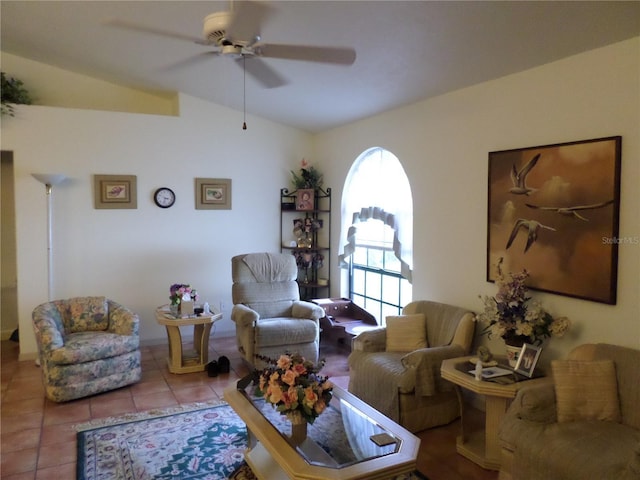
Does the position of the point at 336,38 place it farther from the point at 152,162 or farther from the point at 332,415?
the point at 152,162

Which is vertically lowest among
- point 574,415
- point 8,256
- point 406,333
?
point 574,415

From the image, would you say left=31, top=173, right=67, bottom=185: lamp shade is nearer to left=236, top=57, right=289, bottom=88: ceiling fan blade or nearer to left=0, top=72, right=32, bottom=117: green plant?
left=0, top=72, right=32, bottom=117: green plant

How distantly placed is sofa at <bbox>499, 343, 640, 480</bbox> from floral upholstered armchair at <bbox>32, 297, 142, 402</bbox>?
10.2 ft

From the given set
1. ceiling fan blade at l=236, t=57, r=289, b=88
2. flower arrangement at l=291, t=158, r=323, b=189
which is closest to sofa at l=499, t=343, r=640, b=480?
ceiling fan blade at l=236, t=57, r=289, b=88

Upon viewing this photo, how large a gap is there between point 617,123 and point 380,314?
3018mm

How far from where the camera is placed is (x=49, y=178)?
181 inches

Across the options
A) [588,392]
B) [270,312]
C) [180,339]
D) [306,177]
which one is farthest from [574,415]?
[306,177]

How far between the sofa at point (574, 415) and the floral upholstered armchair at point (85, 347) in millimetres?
3102

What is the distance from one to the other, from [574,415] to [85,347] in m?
3.55

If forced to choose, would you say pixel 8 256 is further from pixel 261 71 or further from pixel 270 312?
pixel 261 71

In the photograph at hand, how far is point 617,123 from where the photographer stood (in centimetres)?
269

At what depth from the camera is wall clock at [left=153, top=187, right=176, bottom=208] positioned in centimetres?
543

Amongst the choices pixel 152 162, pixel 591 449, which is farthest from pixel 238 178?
pixel 591 449

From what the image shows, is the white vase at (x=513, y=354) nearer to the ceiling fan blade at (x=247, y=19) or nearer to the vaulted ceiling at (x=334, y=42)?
the vaulted ceiling at (x=334, y=42)
